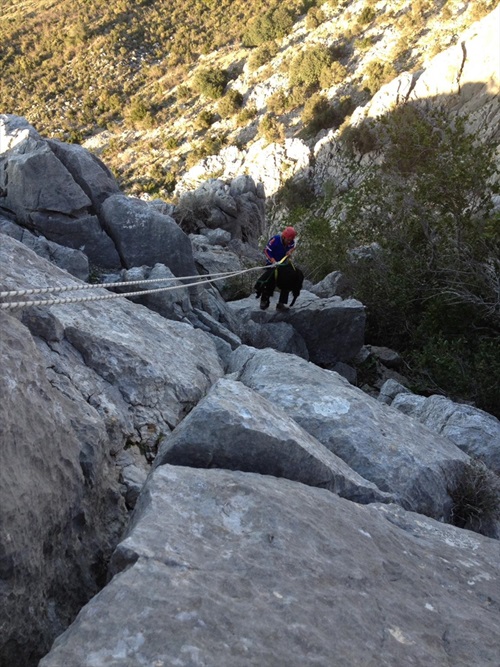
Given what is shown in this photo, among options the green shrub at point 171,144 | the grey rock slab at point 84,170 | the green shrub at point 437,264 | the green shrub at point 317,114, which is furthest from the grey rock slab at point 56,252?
the green shrub at point 171,144

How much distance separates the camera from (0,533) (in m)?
2.08

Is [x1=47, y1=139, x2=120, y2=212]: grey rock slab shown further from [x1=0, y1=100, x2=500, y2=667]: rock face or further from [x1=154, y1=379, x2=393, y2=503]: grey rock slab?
[x1=154, y1=379, x2=393, y2=503]: grey rock slab

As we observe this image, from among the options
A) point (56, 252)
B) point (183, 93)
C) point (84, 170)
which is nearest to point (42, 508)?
point (56, 252)

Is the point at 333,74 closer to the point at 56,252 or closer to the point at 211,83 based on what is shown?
the point at 211,83

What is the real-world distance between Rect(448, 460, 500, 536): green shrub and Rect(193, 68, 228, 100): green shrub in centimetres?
4359

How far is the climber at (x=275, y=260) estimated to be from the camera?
10047 mm

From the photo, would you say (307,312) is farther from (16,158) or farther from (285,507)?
(285,507)

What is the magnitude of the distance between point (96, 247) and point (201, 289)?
225 cm

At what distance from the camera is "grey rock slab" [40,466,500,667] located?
5.96 feet

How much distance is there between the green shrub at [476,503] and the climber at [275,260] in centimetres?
617

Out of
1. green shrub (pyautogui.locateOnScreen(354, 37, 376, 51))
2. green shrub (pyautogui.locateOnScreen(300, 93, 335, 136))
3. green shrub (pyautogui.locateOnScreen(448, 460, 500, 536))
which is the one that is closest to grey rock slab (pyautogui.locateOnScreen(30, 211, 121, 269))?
green shrub (pyautogui.locateOnScreen(448, 460, 500, 536))

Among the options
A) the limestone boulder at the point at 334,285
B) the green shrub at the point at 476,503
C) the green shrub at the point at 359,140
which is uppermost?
the green shrub at the point at 359,140

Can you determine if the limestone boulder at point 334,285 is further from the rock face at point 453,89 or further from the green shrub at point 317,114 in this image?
the green shrub at point 317,114

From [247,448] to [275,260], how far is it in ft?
24.2
